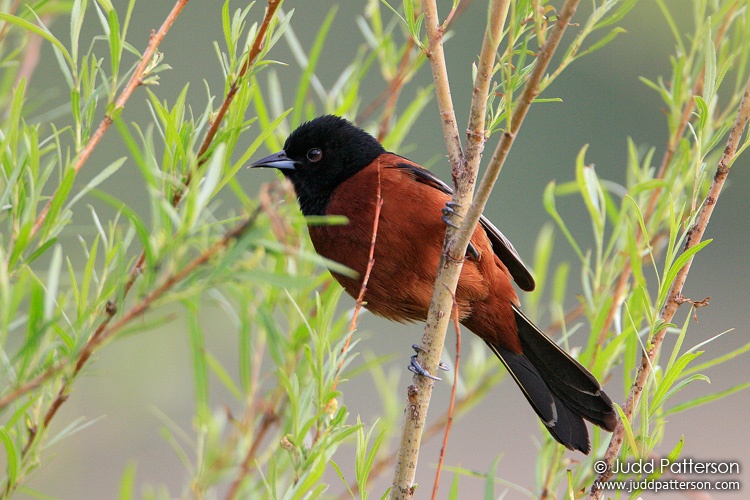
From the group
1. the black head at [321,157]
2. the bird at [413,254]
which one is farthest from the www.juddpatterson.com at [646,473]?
the black head at [321,157]

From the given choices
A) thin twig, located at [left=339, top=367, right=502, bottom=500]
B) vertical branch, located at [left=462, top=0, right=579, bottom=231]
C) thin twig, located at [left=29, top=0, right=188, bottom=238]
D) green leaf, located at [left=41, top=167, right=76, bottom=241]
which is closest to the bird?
thin twig, located at [left=339, top=367, right=502, bottom=500]

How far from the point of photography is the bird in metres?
2.67

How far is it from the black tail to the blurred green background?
0.75 meters

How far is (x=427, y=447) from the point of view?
6523 millimetres

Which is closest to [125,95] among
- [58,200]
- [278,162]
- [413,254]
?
[58,200]

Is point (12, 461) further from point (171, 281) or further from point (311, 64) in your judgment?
point (311, 64)

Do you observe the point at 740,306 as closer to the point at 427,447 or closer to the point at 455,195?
the point at 427,447

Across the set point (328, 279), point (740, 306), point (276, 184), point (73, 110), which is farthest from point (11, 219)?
point (740, 306)

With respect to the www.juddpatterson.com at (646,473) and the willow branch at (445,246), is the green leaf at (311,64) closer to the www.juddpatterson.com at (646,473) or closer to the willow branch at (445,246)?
the willow branch at (445,246)

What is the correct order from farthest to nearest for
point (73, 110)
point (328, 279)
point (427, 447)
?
point (427, 447) → point (328, 279) → point (73, 110)

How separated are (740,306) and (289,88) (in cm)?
588

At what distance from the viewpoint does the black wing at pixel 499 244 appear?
289 cm

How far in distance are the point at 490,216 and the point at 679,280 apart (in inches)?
303

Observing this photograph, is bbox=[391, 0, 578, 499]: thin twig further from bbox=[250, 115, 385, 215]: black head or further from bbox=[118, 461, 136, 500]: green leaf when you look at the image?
bbox=[250, 115, 385, 215]: black head
